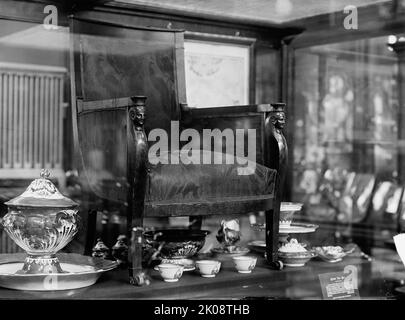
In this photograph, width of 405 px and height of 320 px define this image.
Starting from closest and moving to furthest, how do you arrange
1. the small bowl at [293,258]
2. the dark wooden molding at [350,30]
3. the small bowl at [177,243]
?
the small bowl at [177,243]
the small bowl at [293,258]
the dark wooden molding at [350,30]

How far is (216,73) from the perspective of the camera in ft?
11.8

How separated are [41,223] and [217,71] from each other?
1.68 meters

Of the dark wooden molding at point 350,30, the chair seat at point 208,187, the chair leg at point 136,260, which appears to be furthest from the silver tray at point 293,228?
the dark wooden molding at point 350,30

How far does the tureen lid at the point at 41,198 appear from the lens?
2193 mm

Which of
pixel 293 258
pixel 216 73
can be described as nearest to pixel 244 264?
pixel 293 258

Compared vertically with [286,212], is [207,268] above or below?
below

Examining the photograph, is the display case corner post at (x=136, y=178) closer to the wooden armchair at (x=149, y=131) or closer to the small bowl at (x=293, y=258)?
the wooden armchair at (x=149, y=131)

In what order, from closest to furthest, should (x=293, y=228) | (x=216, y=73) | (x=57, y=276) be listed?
(x=57, y=276)
(x=293, y=228)
(x=216, y=73)

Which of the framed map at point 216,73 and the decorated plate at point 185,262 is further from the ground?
the framed map at point 216,73

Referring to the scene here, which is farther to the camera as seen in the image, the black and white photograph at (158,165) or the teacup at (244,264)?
the teacup at (244,264)

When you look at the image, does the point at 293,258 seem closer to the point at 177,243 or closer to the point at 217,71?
the point at 177,243

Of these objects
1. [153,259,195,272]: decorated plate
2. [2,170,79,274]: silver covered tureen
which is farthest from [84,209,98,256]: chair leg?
[2,170,79,274]: silver covered tureen

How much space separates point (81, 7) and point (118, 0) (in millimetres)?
317
